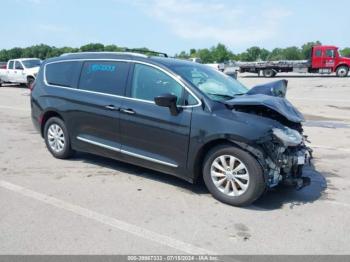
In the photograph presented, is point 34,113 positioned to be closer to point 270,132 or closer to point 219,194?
point 219,194

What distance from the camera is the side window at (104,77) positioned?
583cm

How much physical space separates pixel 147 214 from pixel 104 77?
2.45m

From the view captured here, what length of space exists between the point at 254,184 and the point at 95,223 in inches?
72.1

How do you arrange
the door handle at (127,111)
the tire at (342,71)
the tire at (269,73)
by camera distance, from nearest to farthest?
the door handle at (127,111)
the tire at (342,71)
the tire at (269,73)

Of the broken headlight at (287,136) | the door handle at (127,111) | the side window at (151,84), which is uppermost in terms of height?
the side window at (151,84)

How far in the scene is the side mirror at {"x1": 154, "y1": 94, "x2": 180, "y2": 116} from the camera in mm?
5014

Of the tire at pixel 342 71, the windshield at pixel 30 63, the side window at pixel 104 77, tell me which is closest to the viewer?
the side window at pixel 104 77

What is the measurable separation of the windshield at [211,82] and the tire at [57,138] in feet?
7.81

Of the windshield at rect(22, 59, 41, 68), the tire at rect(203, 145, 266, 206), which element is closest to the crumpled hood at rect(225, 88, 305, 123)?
the tire at rect(203, 145, 266, 206)

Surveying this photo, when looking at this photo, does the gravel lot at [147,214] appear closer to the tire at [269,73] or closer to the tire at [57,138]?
the tire at [57,138]

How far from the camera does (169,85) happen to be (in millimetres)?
5316

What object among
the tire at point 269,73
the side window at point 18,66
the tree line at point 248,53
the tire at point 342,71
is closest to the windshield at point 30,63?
the side window at point 18,66

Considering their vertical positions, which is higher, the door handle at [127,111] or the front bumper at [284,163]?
the door handle at [127,111]

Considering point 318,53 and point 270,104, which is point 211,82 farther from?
point 318,53
